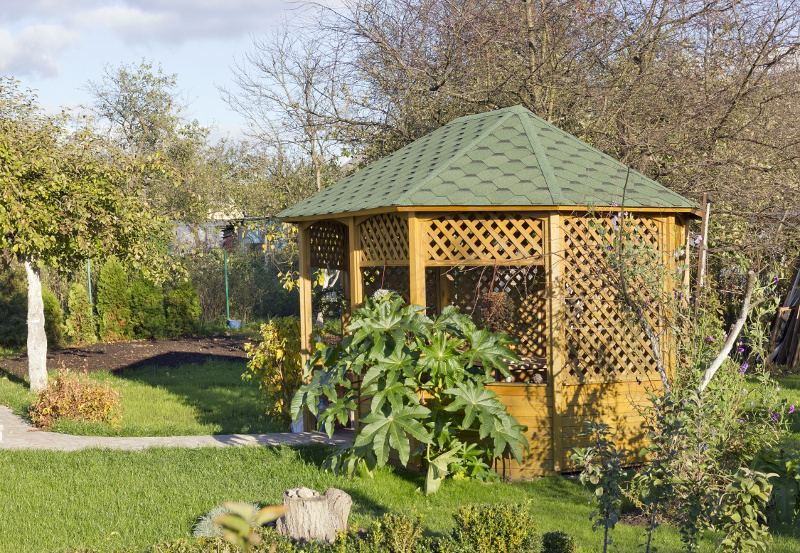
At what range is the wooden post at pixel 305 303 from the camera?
27.9ft

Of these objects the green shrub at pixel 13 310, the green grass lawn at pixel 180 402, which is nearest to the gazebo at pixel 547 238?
the green grass lawn at pixel 180 402

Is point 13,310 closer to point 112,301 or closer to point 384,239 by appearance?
point 112,301

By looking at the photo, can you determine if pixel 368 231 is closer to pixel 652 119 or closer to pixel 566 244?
pixel 566 244

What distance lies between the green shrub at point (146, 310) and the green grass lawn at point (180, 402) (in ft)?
11.6

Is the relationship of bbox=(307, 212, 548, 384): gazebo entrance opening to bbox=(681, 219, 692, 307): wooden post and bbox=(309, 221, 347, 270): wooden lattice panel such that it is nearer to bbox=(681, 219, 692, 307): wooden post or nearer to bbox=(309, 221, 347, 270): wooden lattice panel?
bbox=(309, 221, 347, 270): wooden lattice panel

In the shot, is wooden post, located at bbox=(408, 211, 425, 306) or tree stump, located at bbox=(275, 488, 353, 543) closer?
tree stump, located at bbox=(275, 488, 353, 543)

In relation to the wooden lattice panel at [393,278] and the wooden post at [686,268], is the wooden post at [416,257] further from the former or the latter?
the wooden lattice panel at [393,278]

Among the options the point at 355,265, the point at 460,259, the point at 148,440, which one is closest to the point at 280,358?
the point at 148,440

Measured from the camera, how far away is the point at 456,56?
1054cm

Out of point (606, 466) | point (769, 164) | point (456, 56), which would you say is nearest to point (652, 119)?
point (769, 164)

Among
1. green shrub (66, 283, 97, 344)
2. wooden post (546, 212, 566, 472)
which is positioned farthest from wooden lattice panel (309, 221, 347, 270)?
green shrub (66, 283, 97, 344)

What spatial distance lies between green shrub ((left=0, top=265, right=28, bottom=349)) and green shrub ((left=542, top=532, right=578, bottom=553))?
1499 centimetres

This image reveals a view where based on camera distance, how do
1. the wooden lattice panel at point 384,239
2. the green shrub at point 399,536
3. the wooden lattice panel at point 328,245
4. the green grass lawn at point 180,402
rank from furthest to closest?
the wooden lattice panel at point 328,245 → the green grass lawn at point 180,402 → the wooden lattice panel at point 384,239 → the green shrub at point 399,536

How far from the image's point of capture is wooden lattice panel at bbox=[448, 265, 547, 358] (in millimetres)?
9234
